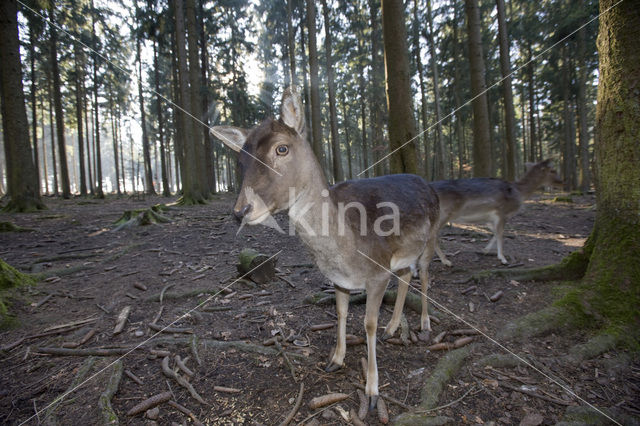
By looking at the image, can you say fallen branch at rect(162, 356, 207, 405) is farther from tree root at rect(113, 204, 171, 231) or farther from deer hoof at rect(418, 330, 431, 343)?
tree root at rect(113, 204, 171, 231)

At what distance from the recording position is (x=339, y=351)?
3.09 metres

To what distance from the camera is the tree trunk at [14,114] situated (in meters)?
11.0

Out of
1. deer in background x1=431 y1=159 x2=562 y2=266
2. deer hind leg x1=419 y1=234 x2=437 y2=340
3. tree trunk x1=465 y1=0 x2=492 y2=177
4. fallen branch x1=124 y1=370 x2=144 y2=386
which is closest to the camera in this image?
fallen branch x1=124 y1=370 x2=144 y2=386

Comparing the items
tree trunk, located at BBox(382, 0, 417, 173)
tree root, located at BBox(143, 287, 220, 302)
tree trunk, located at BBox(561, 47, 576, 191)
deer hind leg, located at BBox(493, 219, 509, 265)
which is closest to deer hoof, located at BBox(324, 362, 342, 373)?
tree root, located at BBox(143, 287, 220, 302)

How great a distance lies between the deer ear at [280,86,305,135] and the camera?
7.64 ft

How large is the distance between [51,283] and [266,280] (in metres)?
3.44

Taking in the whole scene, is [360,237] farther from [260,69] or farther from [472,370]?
[260,69]

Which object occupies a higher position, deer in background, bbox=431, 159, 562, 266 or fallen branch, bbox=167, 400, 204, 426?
deer in background, bbox=431, 159, 562, 266

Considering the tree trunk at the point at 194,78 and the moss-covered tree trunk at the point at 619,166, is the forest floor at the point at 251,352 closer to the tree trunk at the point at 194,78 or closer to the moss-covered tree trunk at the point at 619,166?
the moss-covered tree trunk at the point at 619,166

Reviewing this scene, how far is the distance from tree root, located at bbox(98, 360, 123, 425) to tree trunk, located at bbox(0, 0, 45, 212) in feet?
43.3

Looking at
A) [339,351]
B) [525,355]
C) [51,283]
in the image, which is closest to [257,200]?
[339,351]

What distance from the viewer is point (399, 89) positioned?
6.29 m

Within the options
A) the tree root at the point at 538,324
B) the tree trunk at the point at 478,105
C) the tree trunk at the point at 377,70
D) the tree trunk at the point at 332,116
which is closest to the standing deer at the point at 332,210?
the tree root at the point at 538,324

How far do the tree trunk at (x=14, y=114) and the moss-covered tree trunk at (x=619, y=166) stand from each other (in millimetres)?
16677
